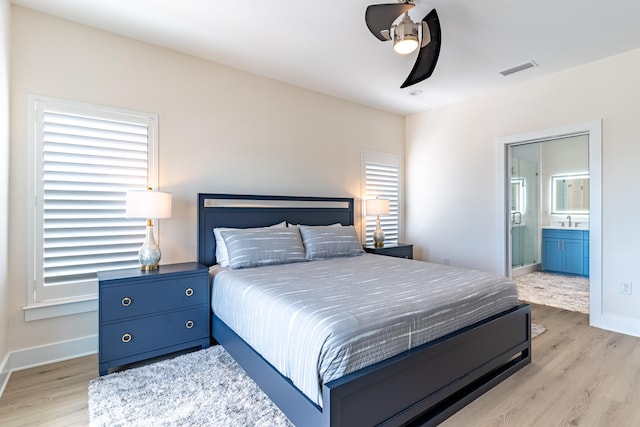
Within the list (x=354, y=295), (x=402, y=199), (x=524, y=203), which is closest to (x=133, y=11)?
(x=354, y=295)

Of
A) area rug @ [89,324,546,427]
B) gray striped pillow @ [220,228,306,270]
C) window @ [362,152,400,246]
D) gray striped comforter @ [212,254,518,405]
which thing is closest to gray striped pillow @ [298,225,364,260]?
gray striped pillow @ [220,228,306,270]

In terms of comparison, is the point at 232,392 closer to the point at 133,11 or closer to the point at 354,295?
the point at 354,295

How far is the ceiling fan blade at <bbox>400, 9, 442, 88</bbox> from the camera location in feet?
7.47

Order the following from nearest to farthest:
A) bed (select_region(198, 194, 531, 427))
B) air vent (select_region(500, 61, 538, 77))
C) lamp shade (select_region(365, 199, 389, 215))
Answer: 1. bed (select_region(198, 194, 531, 427))
2. air vent (select_region(500, 61, 538, 77))
3. lamp shade (select_region(365, 199, 389, 215))

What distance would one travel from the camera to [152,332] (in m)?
2.57

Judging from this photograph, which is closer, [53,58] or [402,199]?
[53,58]

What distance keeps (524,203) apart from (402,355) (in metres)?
5.73

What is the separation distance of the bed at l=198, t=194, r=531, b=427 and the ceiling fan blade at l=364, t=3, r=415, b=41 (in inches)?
84.2

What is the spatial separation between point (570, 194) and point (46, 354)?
319 inches

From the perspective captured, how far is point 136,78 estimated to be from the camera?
302cm

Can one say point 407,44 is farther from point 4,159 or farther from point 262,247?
point 4,159

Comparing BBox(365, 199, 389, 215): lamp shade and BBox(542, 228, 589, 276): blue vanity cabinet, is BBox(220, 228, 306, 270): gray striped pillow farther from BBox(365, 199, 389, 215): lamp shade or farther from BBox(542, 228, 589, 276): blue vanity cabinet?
BBox(542, 228, 589, 276): blue vanity cabinet

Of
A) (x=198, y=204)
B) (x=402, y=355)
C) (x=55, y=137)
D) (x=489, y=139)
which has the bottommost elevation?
(x=402, y=355)

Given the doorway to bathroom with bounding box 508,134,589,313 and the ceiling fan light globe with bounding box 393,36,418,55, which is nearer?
the ceiling fan light globe with bounding box 393,36,418,55
